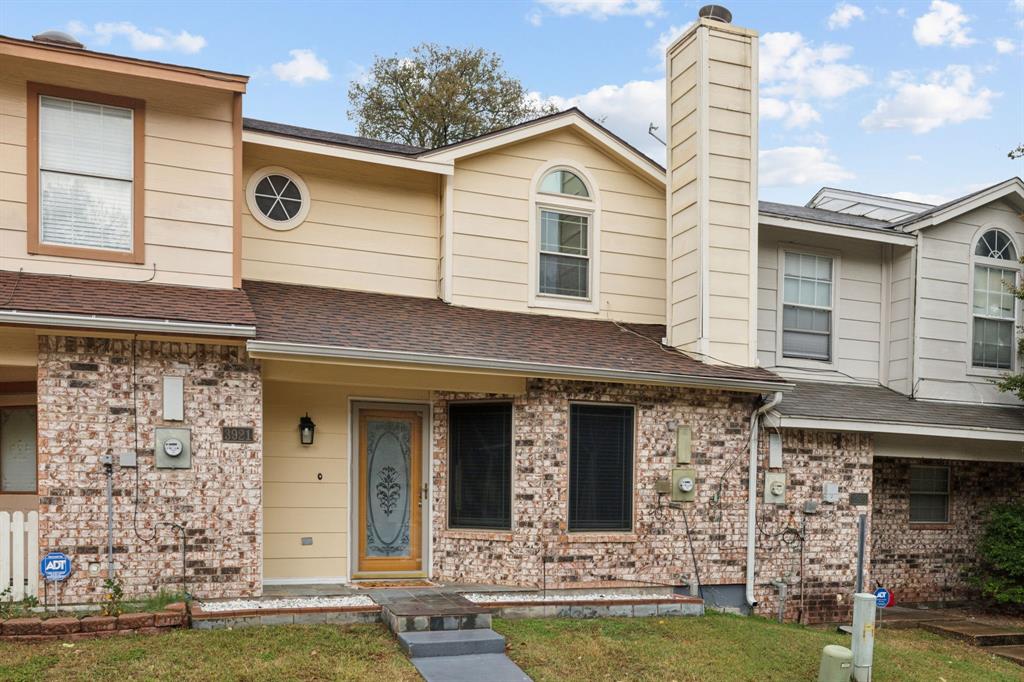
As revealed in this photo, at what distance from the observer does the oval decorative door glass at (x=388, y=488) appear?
892cm

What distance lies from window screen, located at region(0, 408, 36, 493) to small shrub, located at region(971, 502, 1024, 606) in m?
11.6

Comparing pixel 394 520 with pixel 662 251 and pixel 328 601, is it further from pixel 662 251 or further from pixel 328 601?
pixel 662 251

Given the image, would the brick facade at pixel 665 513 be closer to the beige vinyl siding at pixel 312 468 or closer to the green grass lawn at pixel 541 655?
the beige vinyl siding at pixel 312 468

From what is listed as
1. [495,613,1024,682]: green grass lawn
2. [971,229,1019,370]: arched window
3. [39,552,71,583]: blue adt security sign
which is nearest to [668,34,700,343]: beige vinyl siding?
[495,613,1024,682]: green grass lawn

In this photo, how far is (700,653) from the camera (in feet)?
22.4

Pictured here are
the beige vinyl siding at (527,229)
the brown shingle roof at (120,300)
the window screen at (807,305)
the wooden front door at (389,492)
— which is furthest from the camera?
the window screen at (807,305)

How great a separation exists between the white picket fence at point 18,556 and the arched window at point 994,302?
38.2 feet

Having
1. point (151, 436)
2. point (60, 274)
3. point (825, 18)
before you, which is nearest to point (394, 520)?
point (151, 436)

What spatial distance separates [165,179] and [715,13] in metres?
6.81

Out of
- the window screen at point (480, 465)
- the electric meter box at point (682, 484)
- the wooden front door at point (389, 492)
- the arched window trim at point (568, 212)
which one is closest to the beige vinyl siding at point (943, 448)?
the electric meter box at point (682, 484)

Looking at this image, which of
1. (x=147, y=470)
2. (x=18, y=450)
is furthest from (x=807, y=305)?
→ (x=18, y=450)

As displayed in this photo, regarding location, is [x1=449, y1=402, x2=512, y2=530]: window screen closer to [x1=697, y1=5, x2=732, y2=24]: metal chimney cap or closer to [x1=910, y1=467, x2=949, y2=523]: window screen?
[x1=697, y1=5, x2=732, y2=24]: metal chimney cap

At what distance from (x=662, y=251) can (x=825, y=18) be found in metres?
4.72

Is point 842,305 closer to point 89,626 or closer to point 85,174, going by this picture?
point 85,174
